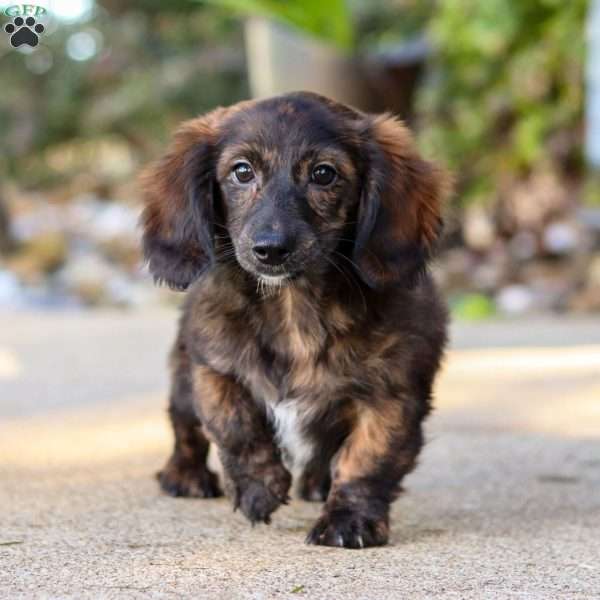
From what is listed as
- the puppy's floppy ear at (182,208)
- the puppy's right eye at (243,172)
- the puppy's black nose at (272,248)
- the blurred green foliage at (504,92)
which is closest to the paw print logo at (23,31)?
the puppy's floppy ear at (182,208)

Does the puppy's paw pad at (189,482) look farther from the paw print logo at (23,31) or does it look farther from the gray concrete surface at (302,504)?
the paw print logo at (23,31)

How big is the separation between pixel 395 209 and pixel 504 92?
699 cm

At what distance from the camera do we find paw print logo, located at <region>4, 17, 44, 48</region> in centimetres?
363

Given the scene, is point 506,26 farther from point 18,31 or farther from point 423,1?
point 18,31

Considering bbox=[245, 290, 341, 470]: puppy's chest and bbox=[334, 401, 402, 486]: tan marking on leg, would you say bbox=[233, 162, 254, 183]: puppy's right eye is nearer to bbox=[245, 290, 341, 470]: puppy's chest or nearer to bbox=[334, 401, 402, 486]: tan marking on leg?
bbox=[245, 290, 341, 470]: puppy's chest

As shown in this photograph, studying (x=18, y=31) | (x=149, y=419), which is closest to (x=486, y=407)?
(x=149, y=419)

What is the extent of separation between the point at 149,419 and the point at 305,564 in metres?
2.34

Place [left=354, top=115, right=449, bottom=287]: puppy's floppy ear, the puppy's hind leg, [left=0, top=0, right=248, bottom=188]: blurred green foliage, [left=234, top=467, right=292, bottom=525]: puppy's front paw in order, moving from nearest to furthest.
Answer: [left=234, top=467, right=292, bottom=525]: puppy's front paw → [left=354, top=115, right=449, bottom=287]: puppy's floppy ear → the puppy's hind leg → [left=0, top=0, right=248, bottom=188]: blurred green foliage

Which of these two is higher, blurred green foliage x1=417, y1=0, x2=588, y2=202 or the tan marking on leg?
blurred green foliage x1=417, y1=0, x2=588, y2=202

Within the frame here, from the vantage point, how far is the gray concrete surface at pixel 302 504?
2508 mm

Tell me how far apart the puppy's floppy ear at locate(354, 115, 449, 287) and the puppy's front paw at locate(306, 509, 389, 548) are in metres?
0.59

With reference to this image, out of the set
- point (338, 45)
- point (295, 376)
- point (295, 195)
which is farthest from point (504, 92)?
point (295, 376)

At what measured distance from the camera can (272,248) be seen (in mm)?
2980

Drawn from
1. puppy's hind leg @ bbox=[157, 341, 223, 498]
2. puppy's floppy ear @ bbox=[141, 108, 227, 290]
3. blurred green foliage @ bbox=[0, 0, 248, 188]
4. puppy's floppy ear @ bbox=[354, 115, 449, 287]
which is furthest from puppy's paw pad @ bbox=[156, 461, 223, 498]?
blurred green foliage @ bbox=[0, 0, 248, 188]
